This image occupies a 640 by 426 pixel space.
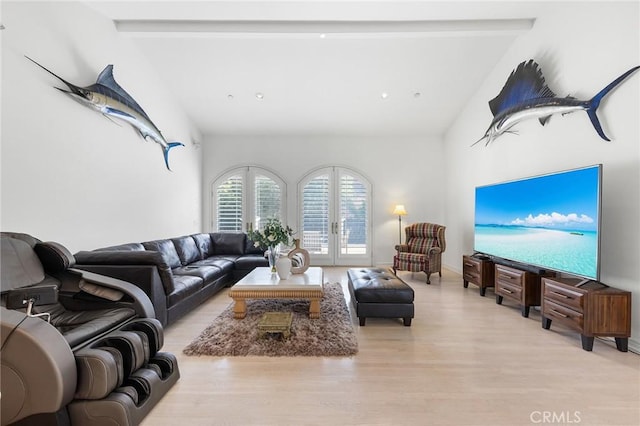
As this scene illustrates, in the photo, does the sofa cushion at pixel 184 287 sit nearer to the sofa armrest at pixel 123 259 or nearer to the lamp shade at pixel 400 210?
the sofa armrest at pixel 123 259

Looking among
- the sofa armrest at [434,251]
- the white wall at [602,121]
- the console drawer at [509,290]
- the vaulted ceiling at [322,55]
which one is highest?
the vaulted ceiling at [322,55]

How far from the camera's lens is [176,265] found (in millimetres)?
4156

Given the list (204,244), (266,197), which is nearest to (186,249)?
(204,244)

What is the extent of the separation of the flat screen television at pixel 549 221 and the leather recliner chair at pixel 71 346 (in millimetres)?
3644

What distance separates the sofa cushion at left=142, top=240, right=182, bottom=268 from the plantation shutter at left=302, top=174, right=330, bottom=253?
9.52 ft

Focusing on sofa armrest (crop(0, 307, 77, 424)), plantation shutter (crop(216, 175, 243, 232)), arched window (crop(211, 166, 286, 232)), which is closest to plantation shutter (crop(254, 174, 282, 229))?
arched window (crop(211, 166, 286, 232))

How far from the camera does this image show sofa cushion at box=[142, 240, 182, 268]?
151 inches

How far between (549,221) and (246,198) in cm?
543

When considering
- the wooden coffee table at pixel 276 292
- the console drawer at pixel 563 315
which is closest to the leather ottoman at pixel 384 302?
the wooden coffee table at pixel 276 292

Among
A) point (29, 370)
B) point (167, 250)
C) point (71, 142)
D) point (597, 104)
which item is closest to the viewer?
point (29, 370)

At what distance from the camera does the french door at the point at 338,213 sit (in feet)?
21.3

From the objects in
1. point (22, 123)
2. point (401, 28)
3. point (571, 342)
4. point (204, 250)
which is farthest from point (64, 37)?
point (571, 342)

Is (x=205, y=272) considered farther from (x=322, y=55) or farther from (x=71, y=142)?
(x=322, y=55)

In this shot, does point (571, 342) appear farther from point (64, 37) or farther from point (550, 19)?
point (64, 37)
